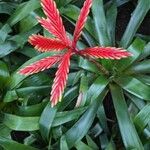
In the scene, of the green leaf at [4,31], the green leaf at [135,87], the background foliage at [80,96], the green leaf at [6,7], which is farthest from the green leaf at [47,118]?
the green leaf at [6,7]

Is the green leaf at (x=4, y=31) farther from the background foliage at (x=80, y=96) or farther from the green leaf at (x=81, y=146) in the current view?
the green leaf at (x=81, y=146)

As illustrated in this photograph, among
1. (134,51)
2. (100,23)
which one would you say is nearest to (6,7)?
(100,23)

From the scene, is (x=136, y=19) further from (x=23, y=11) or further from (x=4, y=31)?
(x=4, y=31)

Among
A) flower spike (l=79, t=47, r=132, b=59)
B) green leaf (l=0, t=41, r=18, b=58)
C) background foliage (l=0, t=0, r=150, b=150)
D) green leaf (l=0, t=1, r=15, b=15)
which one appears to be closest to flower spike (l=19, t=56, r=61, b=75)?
flower spike (l=79, t=47, r=132, b=59)

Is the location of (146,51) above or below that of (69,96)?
above

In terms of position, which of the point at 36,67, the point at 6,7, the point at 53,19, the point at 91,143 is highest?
the point at 53,19

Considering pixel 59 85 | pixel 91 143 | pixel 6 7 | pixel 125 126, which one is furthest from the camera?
pixel 6 7

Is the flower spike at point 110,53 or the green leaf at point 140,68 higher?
the flower spike at point 110,53
